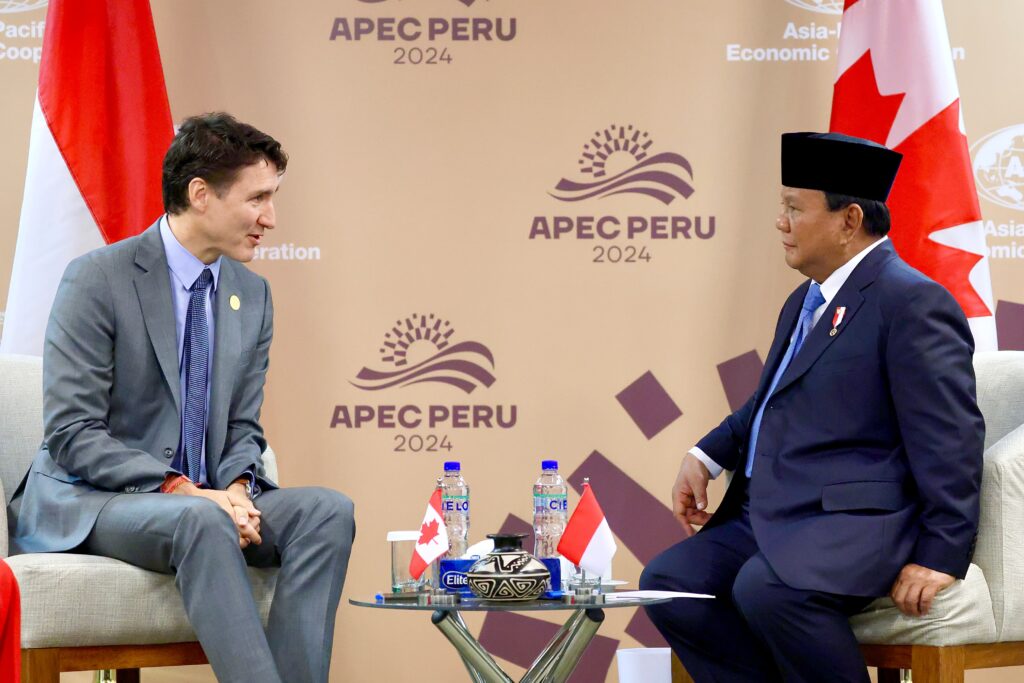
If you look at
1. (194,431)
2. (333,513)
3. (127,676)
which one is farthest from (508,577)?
(127,676)

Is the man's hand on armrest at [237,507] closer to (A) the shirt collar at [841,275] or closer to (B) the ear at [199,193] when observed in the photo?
(B) the ear at [199,193]

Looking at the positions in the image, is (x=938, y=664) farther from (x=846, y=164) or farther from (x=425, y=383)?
(x=425, y=383)

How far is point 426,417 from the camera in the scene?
4.23 m

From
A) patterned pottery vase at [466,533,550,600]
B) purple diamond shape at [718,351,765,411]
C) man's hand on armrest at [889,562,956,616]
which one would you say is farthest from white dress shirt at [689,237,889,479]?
purple diamond shape at [718,351,765,411]

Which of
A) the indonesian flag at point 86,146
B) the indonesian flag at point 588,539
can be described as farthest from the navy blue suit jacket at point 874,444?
the indonesian flag at point 86,146

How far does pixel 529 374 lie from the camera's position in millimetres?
4234

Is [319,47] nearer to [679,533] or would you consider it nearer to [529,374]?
[529,374]

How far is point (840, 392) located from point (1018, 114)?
1.94m

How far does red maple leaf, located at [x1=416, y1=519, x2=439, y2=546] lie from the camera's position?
8.76 feet

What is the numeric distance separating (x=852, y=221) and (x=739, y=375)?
52.8 inches

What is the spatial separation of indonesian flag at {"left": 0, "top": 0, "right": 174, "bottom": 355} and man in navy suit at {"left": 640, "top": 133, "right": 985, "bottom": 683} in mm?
1970

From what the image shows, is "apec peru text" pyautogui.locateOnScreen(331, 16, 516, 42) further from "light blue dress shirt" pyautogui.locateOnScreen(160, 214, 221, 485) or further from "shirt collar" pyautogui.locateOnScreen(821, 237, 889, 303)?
"shirt collar" pyautogui.locateOnScreen(821, 237, 889, 303)

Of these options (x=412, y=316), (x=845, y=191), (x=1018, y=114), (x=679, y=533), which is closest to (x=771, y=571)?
(x=845, y=191)

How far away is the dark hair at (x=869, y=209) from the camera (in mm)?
2955
